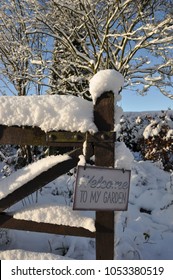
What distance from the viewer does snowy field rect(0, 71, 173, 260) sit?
2.26 meters

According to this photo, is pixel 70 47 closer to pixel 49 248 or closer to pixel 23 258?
pixel 49 248

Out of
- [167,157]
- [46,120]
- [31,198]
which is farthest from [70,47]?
[46,120]

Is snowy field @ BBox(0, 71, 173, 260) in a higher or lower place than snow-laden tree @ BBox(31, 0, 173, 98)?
lower

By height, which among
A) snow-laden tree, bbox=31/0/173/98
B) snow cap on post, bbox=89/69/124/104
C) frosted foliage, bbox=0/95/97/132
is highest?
snow-laden tree, bbox=31/0/173/98

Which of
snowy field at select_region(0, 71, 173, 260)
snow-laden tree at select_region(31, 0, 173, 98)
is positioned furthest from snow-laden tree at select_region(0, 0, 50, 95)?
snowy field at select_region(0, 71, 173, 260)

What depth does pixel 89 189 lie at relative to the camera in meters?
2.10

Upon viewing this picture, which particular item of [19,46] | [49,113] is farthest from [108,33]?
[49,113]

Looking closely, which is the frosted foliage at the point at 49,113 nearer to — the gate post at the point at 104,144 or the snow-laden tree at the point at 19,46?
the gate post at the point at 104,144

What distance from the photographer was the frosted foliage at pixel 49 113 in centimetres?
220

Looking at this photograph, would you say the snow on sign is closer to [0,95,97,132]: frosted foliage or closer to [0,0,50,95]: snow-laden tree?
[0,95,97,132]: frosted foliage

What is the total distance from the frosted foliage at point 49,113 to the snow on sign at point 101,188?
0.29 m

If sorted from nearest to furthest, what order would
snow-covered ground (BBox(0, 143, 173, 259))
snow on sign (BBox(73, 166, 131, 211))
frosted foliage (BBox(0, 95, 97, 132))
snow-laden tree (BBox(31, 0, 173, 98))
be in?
snow on sign (BBox(73, 166, 131, 211))
frosted foliage (BBox(0, 95, 97, 132))
snow-covered ground (BBox(0, 143, 173, 259))
snow-laden tree (BBox(31, 0, 173, 98))

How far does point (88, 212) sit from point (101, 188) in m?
2.14

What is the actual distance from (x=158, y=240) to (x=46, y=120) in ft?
7.75
